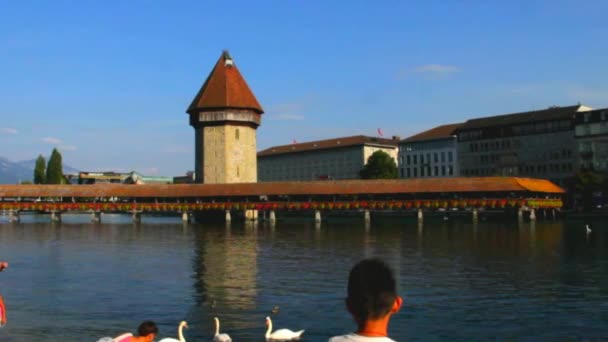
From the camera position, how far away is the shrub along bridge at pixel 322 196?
190ft

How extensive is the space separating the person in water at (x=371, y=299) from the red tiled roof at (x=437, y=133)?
93689 millimetres

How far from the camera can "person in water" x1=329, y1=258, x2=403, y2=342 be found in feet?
11.1

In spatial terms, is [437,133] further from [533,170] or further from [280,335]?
[280,335]

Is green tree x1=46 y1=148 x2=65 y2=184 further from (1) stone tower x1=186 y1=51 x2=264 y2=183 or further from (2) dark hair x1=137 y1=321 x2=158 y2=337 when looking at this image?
(2) dark hair x1=137 y1=321 x2=158 y2=337

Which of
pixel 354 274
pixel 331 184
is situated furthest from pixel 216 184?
pixel 354 274

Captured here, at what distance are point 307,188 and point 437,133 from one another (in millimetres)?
41970

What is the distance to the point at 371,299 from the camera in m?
3.43

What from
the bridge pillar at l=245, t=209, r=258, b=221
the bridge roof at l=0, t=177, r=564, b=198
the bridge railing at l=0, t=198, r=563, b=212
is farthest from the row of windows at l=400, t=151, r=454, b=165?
the bridge pillar at l=245, t=209, r=258, b=221

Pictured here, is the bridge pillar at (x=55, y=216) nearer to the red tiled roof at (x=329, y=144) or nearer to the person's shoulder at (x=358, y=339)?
the red tiled roof at (x=329, y=144)

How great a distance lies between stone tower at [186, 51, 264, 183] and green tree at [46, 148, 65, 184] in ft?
→ 113

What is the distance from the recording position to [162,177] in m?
161

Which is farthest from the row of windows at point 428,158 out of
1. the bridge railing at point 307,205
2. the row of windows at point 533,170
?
the bridge railing at point 307,205

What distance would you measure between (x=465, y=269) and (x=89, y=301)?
1165 centimetres

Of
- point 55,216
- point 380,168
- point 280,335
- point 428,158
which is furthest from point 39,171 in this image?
point 280,335
